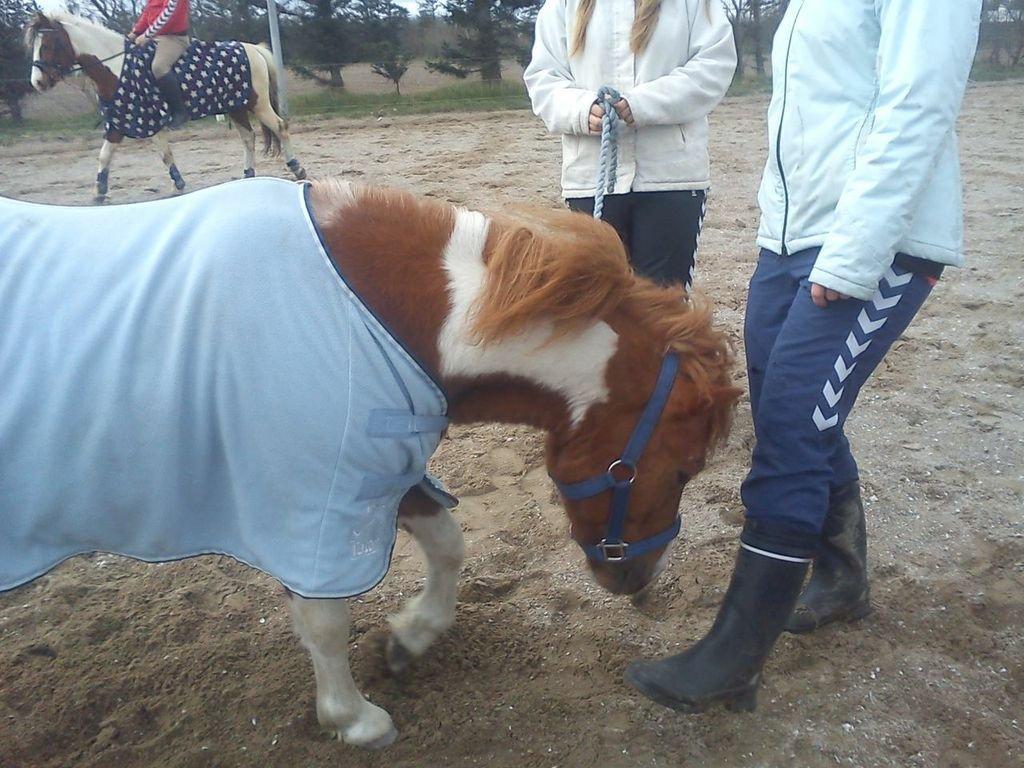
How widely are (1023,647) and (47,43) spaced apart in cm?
942

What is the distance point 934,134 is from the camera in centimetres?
146

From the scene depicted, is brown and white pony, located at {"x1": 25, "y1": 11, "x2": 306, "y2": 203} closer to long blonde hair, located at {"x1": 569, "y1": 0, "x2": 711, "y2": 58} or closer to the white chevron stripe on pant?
long blonde hair, located at {"x1": 569, "y1": 0, "x2": 711, "y2": 58}

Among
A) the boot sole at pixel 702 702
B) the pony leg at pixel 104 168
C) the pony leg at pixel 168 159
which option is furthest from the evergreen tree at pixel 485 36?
the boot sole at pixel 702 702

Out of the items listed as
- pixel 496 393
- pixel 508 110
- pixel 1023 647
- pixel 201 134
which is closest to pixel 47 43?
pixel 201 134

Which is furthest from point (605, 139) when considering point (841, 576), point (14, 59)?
point (14, 59)

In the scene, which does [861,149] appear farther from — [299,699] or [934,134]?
[299,699]

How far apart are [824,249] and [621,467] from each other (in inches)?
23.3

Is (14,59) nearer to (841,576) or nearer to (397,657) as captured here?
(397,657)

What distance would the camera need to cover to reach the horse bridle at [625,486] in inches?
60.2

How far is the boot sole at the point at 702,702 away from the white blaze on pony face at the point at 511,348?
2.54 ft

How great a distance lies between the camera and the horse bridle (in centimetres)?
153

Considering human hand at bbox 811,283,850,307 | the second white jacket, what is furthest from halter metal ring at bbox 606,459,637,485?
the second white jacket

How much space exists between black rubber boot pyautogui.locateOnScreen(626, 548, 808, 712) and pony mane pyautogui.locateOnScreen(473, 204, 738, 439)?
425 millimetres

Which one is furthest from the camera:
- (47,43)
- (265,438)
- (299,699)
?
(47,43)
